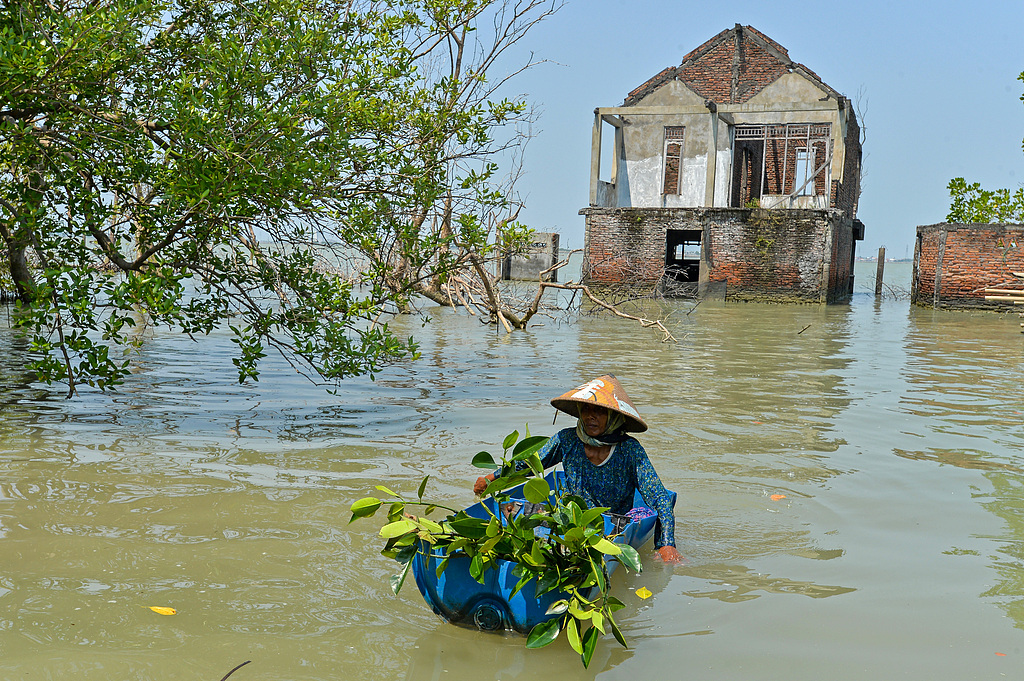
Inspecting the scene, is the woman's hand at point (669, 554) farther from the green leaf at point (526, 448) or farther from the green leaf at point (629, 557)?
the green leaf at point (526, 448)

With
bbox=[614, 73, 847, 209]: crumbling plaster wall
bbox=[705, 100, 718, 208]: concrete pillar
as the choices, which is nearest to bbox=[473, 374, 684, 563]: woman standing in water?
bbox=[705, 100, 718, 208]: concrete pillar

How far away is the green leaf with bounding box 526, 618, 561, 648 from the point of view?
3355 mm

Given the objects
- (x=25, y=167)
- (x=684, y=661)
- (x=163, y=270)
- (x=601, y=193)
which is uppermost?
(x=601, y=193)

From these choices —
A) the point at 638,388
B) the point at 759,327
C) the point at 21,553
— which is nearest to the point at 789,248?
the point at 759,327

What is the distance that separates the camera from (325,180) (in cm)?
735

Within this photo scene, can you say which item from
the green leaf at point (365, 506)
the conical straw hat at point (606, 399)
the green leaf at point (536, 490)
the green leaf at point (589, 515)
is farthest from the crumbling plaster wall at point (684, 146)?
the green leaf at point (365, 506)

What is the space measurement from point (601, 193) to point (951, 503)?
2116 centimetres

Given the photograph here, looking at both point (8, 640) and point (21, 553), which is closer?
point (8, 640)

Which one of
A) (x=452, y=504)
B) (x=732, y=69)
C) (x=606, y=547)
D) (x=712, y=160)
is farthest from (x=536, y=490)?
(x=732, y=69)

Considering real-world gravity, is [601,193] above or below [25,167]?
above

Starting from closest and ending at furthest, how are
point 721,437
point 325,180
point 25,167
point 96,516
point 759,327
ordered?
point 96,516
point 25,167
point 325,180
point 721,437
point 759,327

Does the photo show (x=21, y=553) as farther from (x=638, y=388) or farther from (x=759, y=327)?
(x=759, y=327)

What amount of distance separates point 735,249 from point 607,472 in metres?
21.9

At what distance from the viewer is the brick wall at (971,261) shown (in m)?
23.2
